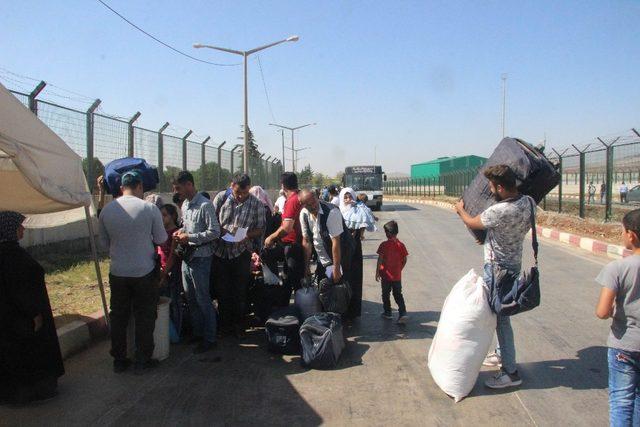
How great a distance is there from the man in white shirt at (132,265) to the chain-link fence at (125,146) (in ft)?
17.0

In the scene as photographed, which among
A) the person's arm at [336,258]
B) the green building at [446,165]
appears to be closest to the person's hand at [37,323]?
the person's arm at [336,258]

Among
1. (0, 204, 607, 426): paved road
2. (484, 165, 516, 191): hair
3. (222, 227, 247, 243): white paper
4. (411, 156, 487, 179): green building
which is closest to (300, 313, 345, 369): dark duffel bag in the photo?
(0, 204, 607, 426): paved road

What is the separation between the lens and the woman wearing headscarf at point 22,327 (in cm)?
381

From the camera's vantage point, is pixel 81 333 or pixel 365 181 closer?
pixel 81 333

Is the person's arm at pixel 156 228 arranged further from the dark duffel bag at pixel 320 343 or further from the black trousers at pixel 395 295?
the black trousers at pixel 395 295

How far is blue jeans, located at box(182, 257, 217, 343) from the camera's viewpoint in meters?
5.20

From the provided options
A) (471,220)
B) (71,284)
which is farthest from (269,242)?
A: (71,284)

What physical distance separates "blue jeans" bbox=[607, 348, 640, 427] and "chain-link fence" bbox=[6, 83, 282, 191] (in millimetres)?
8682

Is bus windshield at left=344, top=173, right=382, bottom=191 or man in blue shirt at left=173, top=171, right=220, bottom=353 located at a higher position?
bus windshield at left=344, top=173, right=382, bottom=191

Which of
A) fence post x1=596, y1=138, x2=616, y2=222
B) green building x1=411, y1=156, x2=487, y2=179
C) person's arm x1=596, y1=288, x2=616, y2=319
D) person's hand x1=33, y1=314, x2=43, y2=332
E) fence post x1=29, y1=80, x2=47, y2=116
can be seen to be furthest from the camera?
green building x1=411, y1=156, x2=487, y2=179

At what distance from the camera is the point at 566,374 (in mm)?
4492

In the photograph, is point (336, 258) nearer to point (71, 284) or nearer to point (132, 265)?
point (132, 265)

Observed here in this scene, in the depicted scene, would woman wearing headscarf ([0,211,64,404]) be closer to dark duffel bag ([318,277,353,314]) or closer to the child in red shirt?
dark duffel bag ([318,277,353,314])

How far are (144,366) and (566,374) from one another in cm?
364
